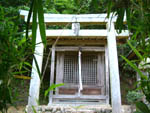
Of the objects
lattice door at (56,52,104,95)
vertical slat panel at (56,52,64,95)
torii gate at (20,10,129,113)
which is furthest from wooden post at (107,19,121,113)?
vertical slat panel at (56,52,64,95)

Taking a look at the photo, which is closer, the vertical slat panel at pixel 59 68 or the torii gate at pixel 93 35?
the torii gate at pixel 93 35

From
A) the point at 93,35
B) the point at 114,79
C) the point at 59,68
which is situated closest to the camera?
the point at 114,79

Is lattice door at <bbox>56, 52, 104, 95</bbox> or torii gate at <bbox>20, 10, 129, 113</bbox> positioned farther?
lattice door at <bbox>56, 52, 104, 95</bbox>

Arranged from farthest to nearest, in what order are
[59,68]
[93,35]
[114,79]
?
[59,68], [93,35], [114,79]

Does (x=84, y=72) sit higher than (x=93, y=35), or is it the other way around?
(x=93, y=35)

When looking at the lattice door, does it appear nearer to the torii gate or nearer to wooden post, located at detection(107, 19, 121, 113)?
the torii gate

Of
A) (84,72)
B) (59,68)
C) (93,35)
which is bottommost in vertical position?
(84,72)

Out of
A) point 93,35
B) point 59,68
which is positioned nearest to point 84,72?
point 59,68

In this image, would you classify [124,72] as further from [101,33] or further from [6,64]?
[6,64]

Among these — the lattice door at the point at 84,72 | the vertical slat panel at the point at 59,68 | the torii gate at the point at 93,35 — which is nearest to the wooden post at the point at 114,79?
the torii gate at the point at 93,35

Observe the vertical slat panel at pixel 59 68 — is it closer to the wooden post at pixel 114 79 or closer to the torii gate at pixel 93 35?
the torii gate at pixel 93 35

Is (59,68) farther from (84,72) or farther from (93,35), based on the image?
(93,35)

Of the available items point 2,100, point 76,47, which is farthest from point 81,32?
point 2,100

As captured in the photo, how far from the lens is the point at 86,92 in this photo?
514 cm
